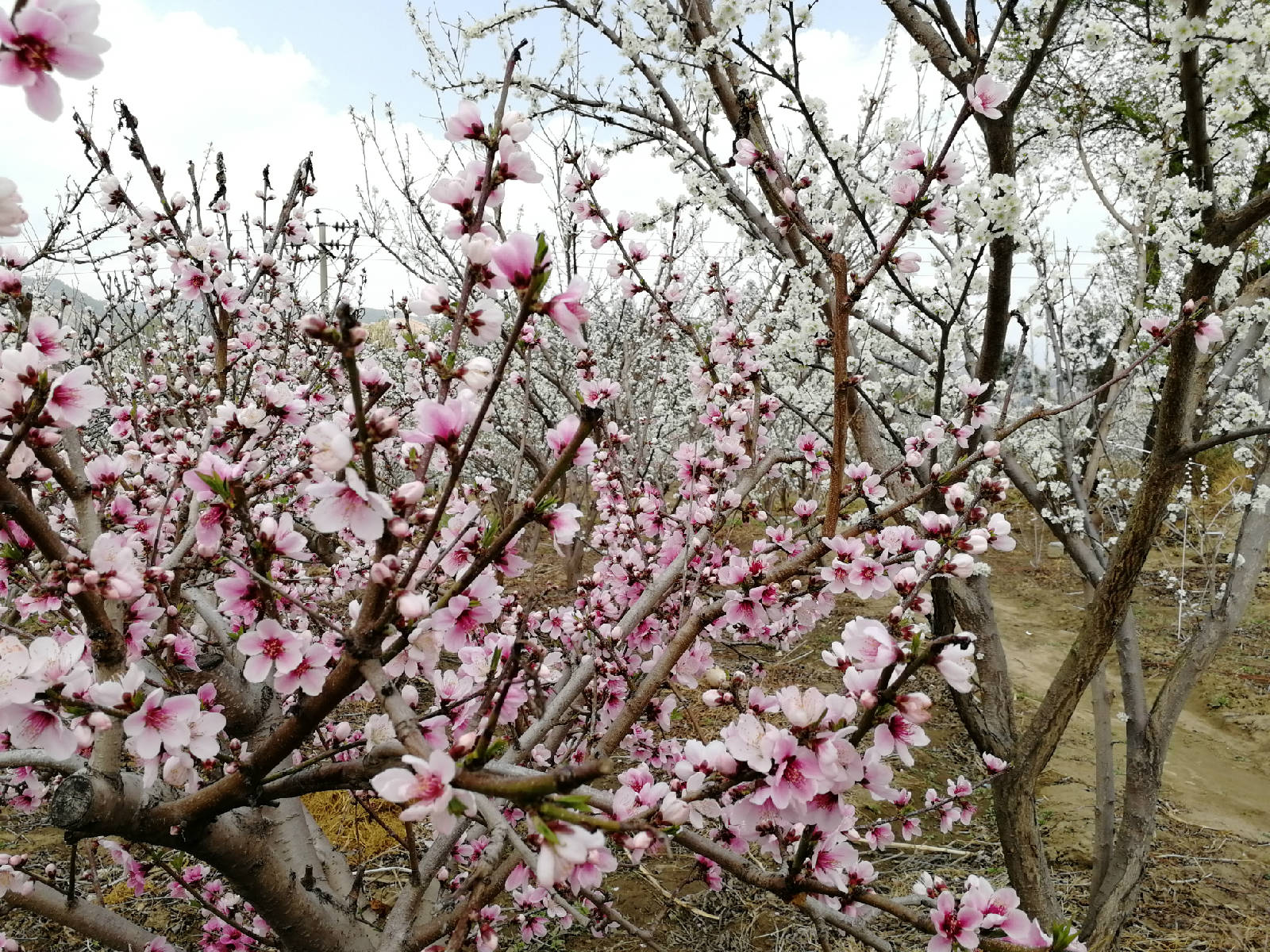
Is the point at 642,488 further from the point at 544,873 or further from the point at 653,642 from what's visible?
the point at 544,873

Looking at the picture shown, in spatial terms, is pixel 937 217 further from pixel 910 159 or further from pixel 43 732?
pixel 43 732

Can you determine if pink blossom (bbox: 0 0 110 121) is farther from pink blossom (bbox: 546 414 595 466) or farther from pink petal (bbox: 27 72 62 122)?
pink blossom (bbox: 546 414 595 466)

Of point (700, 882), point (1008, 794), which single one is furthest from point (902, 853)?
point (1008, 794)

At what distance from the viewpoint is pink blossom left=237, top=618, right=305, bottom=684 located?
49.6 inches

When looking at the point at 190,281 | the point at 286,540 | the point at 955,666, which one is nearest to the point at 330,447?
the point at 286,540

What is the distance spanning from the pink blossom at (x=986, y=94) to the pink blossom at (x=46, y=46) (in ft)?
6.75

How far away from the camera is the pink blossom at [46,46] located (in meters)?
0.88

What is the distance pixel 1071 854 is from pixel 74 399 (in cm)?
597

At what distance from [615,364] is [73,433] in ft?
21.8

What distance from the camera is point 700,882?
4.23m

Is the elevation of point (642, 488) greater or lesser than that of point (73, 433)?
greater

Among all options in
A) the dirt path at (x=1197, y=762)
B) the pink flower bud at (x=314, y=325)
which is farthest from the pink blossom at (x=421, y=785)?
the dirt path at (x=1197, y=762)

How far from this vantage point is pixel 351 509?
0.98 metres

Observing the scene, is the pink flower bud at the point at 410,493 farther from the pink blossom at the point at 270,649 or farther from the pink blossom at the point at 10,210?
the pink blossom at the point at 10,210
